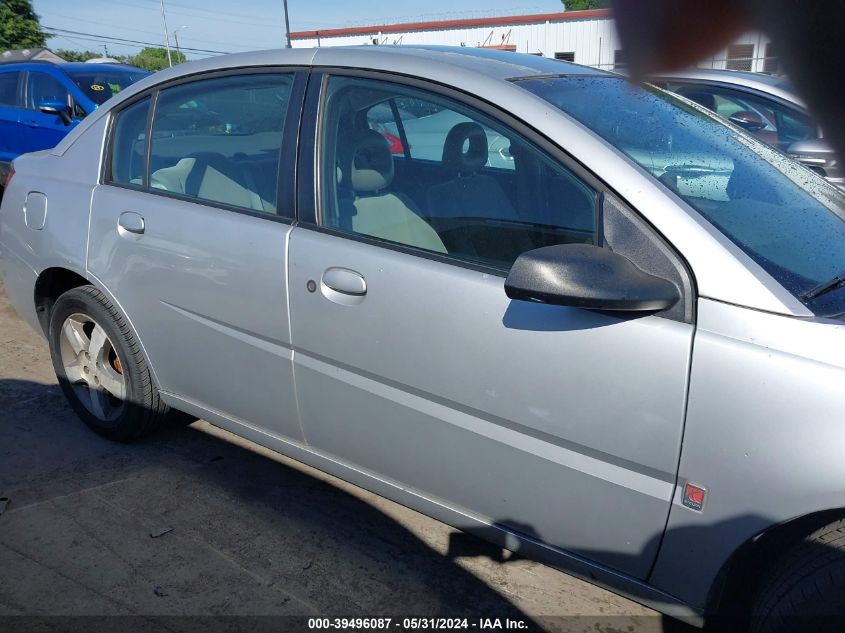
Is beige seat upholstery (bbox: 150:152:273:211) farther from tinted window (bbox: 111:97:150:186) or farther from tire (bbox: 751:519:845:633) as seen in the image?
tire (bbox: 751:519:845:633)

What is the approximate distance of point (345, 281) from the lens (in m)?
2.46

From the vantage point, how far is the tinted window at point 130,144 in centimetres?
327

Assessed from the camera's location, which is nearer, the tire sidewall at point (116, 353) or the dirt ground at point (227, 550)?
the dirt ground at point (227, 550)

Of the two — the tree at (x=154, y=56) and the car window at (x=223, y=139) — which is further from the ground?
the tree at (x=154, y=56)

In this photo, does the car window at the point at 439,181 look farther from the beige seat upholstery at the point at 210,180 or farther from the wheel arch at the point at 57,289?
the wheel arch at the point at 57,289

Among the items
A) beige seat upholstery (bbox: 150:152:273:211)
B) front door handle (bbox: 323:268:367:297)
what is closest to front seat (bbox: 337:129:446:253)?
front door handle (bbox: 323:268:367:297)

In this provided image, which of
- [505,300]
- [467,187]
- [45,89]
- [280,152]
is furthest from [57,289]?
[45,89]

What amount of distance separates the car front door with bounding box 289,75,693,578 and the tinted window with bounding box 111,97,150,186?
1.00 meters

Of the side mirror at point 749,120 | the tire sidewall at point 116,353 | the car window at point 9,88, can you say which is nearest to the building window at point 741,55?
the tire sidewall at point 116,353

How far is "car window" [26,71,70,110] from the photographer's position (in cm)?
898

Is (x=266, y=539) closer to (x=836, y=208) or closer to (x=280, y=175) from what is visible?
(x=280, y=175)

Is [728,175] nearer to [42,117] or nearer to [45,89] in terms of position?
[42,117]

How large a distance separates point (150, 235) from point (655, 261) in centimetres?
196

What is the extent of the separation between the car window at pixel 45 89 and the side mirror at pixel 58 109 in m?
0.29
